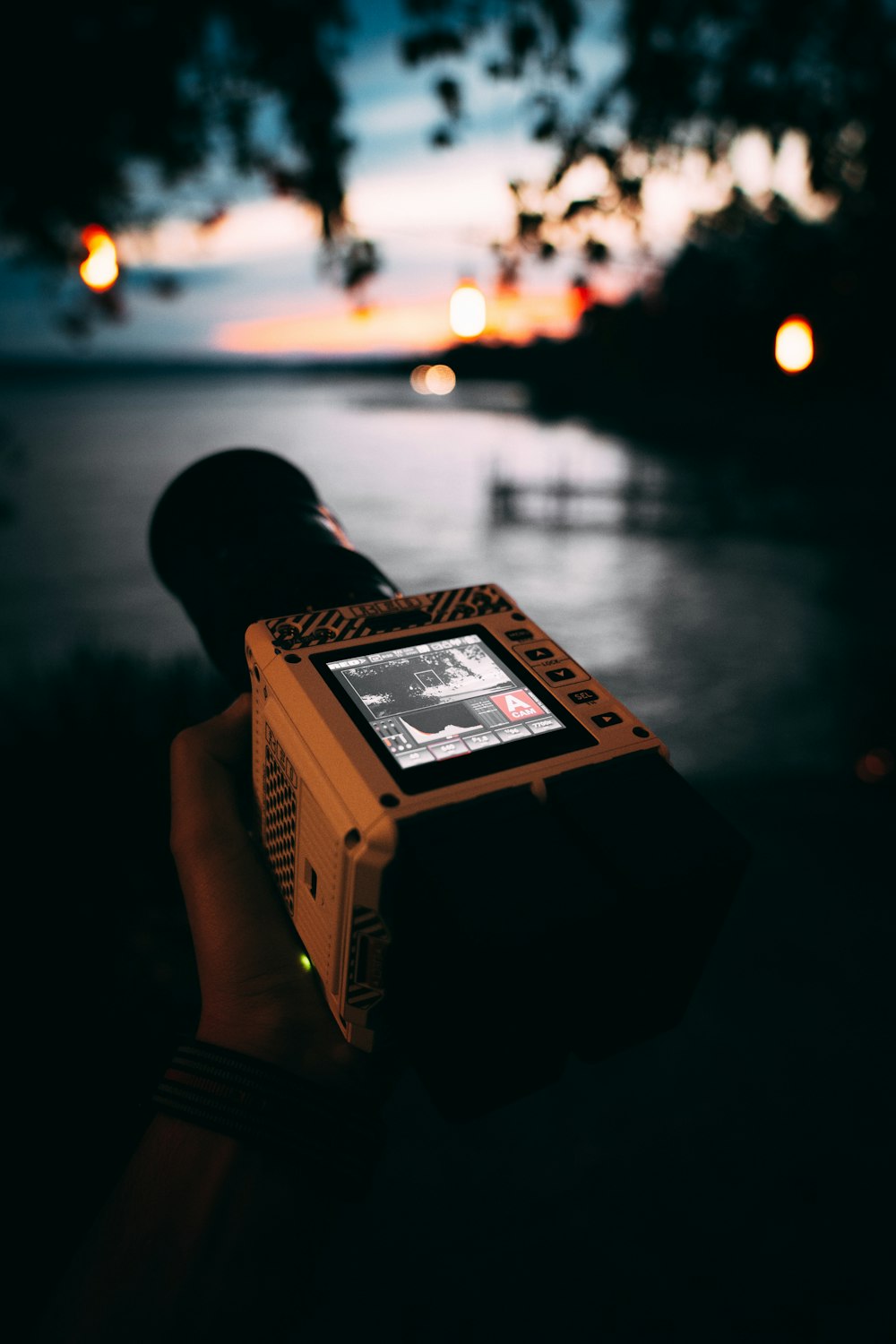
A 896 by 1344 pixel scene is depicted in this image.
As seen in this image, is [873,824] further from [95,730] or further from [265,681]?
[95,730]

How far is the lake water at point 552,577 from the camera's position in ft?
20.5

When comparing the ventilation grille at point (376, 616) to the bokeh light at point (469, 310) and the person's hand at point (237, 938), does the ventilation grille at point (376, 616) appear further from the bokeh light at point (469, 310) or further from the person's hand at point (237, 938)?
the bokeh light at point (469, 310)

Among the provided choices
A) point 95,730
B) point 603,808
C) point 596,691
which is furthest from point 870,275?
point 95,730

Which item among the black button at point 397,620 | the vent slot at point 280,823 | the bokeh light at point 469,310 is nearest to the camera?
the vent slot at point 280,823

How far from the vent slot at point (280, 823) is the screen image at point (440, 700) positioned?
172 mm

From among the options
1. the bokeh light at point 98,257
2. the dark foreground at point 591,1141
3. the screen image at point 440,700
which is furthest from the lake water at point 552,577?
the screen image at point 440,700

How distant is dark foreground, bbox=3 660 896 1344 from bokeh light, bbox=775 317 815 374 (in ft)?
8.48

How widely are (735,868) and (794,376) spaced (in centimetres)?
387

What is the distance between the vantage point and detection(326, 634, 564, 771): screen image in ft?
3.41

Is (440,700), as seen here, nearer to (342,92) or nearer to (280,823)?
(280,823)

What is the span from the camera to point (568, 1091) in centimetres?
265

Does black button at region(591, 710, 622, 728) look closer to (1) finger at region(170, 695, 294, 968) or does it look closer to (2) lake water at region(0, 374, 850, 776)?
(1) finger at region(170, 695, 294, 968)

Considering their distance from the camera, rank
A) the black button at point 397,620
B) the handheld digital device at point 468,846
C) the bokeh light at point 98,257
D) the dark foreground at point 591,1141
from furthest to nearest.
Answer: the bokeh light at point 98,257
the dark foreground at point 591,1141
the black button at point 397,620
the handheld digital device at point 468,846

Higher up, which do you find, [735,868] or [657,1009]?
[735,868]
